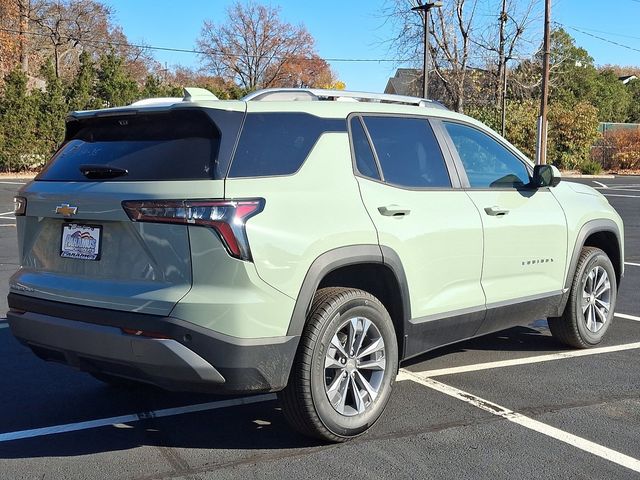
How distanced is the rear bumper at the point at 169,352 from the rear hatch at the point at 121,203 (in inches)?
3.3

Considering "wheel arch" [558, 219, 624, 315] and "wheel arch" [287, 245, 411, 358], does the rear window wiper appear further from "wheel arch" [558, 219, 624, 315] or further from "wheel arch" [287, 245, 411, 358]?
"wheel arch" [558, 219, 624, 315]

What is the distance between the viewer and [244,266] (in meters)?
3.41

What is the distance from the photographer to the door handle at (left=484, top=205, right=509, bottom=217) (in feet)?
15.9

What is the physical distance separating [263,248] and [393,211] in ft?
3.29

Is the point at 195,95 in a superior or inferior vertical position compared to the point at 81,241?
superior

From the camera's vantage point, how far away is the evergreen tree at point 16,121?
Result: 32.3 meters

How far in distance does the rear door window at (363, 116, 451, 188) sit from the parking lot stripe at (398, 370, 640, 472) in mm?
1407

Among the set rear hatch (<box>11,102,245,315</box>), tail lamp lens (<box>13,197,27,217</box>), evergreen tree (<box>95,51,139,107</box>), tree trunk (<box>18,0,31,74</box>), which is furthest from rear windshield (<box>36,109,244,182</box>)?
tree trunk (<box>18,0,31,74</box>)

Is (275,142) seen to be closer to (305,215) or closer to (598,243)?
(305,215)

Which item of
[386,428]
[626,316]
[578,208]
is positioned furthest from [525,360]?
[626,316]

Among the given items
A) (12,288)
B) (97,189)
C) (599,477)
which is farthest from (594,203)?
(12,288)

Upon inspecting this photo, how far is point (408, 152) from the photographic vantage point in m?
4.55

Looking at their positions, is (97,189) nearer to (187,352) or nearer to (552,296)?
(187,352)

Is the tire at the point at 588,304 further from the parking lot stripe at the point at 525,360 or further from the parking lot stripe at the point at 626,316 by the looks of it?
the parking lot stripe at the point at 626,316
